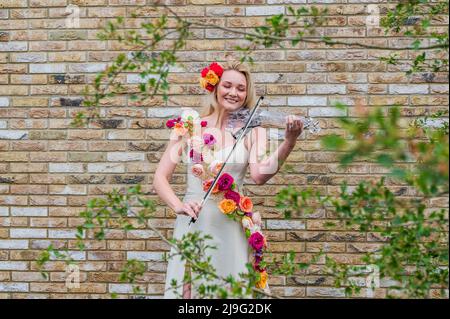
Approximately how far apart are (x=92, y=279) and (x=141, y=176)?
695 mm

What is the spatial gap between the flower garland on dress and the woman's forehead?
241 millimetres

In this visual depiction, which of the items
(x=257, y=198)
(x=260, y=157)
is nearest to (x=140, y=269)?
(x=260, y=157)

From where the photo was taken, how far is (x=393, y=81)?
4320 millimetres

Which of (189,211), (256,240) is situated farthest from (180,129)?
(256,240)

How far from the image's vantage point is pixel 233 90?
353 cm

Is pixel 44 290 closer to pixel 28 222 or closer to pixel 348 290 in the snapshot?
pixel 28 222

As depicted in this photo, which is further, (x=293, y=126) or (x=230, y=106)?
(x=230, y=106)

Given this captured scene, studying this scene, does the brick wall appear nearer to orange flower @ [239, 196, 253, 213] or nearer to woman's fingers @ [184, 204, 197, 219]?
orange flower @ [239, 196, 253, 213]

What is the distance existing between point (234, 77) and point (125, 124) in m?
1.13

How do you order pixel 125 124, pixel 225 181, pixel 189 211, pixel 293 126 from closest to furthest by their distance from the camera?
pixel 293 126
pixel 189 211
pixel 225 181
pixel 125 124

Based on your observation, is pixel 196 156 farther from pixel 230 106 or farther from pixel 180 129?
pixel 230 106

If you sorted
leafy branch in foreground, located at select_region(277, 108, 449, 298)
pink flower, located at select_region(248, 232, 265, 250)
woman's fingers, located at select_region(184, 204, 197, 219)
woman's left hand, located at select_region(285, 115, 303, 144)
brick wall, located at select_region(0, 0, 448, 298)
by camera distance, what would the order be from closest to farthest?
1. leafy branch in foreground, located at select_region(277, 108, 449, 298)
2. woman's left hand, located at select_region(285, 115, 303, 144)
3. woman's fingers, located at select_region(184, 204, 197, 219)
4. pink flower, located at select_region(248, 232, 265, 250)
5. brick wall, located at select_region(0, 0, 448, 298)

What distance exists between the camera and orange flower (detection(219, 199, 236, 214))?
3.48m

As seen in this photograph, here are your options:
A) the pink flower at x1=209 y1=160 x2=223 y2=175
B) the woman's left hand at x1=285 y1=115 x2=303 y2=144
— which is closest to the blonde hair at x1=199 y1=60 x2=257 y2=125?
the pink flower at x1=209 y1=160 x2=223 y2=175
